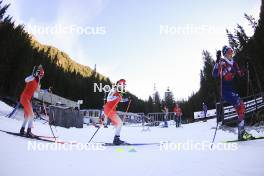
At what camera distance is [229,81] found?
6.80 m

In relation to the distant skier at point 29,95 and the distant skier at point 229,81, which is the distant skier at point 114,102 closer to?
the distant skier at point 29,95

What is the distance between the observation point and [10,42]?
66.7ft

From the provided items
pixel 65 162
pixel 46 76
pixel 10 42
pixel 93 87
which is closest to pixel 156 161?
pixel 65 162

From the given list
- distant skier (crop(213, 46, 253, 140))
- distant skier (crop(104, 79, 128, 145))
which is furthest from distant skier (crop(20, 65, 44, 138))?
distant skier (crop(213, 46, 253, 140))

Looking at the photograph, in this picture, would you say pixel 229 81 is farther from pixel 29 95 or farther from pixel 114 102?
pixel 29 95

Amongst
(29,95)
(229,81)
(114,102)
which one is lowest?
(114,102)

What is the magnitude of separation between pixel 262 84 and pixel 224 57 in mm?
11469

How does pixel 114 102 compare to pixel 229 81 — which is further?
pixel 114 102

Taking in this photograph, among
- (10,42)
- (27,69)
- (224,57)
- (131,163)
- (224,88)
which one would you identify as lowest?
(131,163)

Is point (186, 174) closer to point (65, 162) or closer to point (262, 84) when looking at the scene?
point (65, 162)

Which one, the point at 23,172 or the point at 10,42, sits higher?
the point at 10,42

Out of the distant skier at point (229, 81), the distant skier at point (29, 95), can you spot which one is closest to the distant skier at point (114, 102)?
the distant skier at point (29, 95)

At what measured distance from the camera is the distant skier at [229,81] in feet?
21.9

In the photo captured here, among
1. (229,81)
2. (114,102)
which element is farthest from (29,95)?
(229,81)
